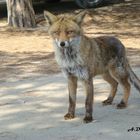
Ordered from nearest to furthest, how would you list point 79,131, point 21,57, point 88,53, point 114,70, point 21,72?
point 79,131, point 88,53, point 114,70, point 21,72, point 21,57

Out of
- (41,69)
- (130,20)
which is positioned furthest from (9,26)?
(41,69)

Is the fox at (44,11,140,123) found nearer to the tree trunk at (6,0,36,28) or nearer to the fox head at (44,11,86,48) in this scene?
the fox head at (44,11,86,48)

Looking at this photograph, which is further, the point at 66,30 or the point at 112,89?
the point at 112,89

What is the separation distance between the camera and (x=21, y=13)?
1708cm

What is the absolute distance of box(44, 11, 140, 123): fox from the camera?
6.81 m

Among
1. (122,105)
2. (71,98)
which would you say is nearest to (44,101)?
(71,98)

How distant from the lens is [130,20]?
17922 millimetres

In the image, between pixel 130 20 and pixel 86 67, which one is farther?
pixel 130 20

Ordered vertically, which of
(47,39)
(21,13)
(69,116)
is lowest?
(47,39)

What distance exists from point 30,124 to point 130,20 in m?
11.4

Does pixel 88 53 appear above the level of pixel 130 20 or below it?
above

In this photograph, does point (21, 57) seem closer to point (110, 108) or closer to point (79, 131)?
point (110, 108)

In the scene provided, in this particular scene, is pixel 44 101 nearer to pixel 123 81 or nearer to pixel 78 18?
pixel 123 81

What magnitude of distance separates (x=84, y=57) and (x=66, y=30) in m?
0.54
